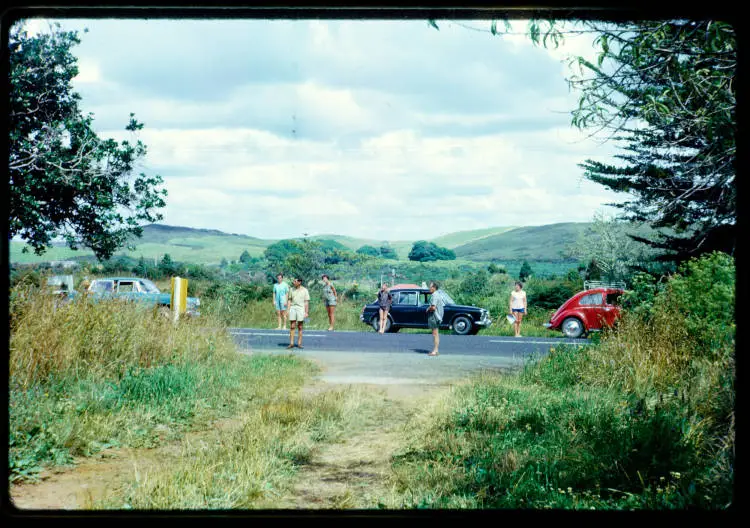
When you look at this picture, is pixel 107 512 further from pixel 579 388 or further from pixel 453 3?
pixel 579 388

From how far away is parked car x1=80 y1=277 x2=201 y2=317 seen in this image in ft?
23.8

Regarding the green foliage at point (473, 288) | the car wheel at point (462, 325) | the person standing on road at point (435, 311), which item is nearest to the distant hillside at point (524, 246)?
the green foliage at point (473, 288)

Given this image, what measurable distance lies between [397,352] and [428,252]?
6765 mm

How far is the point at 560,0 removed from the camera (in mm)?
2984

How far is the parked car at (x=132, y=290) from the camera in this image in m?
7.24

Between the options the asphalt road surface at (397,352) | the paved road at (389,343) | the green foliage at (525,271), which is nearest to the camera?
the green foliage at (525,271)

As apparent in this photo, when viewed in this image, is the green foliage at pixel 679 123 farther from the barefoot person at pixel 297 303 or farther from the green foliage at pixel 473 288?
the barefoot person at pixel 297 303

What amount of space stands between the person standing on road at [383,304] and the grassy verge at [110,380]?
408 centimetres

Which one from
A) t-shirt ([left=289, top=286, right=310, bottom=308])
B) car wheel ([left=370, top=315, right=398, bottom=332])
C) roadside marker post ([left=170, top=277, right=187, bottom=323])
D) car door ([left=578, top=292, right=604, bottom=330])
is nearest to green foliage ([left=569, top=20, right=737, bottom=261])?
car door ([left=578, top=292, right=604, bottom=330])

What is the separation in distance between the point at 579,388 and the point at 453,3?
462cm

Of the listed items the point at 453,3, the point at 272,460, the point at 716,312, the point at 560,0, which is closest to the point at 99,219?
the point at 272,460

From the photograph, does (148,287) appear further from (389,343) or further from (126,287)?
(389,343)

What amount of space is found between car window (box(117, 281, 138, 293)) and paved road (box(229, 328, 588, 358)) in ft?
9.46

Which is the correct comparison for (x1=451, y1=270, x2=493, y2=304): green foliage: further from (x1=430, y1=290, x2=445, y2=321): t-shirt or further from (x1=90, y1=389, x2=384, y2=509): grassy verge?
(x1=90, y1=389, x2=384, y2=509): grassy verge
